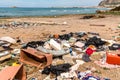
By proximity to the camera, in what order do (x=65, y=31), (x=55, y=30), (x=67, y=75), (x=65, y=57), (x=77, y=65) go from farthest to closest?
(x=55, y=30) < (x=65, y=31) < (x=65, y=57) < (x=77, y=65) < (x=67, y=75)

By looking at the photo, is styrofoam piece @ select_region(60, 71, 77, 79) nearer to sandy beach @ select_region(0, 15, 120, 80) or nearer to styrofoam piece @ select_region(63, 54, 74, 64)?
sandy beach @ select_region(0, 15, 120, 80)

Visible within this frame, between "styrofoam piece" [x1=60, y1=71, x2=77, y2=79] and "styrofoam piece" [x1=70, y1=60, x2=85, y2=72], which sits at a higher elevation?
"styrofoam piece" [x1=60, y1=71, x2=77, y2=79]

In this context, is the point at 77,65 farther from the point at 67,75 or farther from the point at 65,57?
the point at 67,75

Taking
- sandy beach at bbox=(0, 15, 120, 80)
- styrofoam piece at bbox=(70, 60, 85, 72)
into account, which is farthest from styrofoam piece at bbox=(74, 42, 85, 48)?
sandy beach at bbox=(0, 15, 120, 80)

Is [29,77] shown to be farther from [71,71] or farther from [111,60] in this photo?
[111,60]

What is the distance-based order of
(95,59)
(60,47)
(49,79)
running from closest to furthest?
(49,79) < (95,59) < (60,47)

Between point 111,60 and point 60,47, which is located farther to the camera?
point 60,47

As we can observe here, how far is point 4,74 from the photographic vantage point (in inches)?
212

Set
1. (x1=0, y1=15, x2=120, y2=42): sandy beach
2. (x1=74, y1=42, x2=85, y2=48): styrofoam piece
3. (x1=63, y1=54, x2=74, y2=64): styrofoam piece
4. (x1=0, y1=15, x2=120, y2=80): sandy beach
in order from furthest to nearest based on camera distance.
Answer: (x1=0, y1=15, x2=120, y2=42): sandy beach, (x1=74, y1=42, x2=85, y2=48): styrofoam piece, (x1=63, y1=54, x2=74, y2=64): styrofoam piece, (x1=0, y1=15, x2=120, y2=80): sandy beach

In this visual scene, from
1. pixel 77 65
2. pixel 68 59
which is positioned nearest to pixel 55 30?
pixel 68 59

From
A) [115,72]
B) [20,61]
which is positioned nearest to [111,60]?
[115,72]

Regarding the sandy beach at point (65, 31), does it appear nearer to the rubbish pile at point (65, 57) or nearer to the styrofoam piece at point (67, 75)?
the rubbish pile at point (65, 57)

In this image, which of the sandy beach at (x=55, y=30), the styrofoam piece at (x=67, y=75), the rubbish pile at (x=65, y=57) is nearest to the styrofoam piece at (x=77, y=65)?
the rubbish pile at (x=65, y=57)

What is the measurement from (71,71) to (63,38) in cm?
432
